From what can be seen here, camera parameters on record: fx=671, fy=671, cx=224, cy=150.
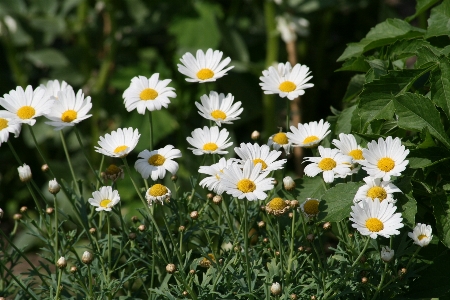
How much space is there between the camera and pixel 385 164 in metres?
0.95

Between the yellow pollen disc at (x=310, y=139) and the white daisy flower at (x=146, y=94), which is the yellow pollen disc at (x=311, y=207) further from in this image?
the white daisy flower at (x=146, y=94)

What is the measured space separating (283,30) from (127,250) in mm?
1275

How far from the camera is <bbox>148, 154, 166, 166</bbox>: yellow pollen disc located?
1022 mm

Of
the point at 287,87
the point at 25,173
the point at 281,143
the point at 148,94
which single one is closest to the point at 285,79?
the point at 287,87

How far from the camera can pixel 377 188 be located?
3.15 feet

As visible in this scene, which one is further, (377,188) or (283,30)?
(283,30)

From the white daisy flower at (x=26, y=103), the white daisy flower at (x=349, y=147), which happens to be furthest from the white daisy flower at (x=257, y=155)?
the white daisy flower at (x=26, y=103)

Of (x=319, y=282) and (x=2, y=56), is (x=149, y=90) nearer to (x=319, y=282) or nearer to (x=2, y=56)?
(x=319, y=282)

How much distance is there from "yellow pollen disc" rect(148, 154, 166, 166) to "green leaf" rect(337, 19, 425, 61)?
1.36 ft

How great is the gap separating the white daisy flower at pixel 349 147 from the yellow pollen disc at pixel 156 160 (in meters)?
0.26

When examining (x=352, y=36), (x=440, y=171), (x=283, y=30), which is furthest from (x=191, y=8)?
(x=440, y=171)

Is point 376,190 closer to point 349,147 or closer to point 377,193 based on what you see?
point 377,193

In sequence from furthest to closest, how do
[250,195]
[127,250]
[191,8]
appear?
1. [191,8]
2. [127,250]
3. [250,195]

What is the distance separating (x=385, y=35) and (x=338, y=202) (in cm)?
41
